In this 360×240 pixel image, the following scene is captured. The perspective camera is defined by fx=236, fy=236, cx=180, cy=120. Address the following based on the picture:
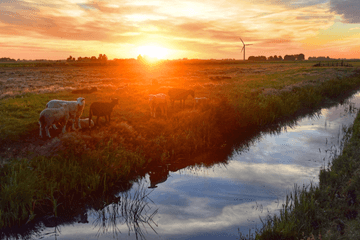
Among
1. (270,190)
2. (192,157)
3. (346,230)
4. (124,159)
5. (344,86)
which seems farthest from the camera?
(344,86)

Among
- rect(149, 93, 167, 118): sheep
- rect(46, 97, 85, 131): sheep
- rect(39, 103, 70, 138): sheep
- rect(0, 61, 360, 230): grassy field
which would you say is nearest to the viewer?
rect(0, 61, 360, 230): grassy field

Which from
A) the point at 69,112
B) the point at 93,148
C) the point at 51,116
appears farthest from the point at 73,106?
the point at 93,148

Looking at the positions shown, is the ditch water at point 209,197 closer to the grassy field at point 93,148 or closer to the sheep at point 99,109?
the grassy field at point 93,148

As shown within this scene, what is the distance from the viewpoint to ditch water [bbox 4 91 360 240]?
7.87m

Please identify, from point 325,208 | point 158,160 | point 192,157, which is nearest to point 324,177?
point 325,208

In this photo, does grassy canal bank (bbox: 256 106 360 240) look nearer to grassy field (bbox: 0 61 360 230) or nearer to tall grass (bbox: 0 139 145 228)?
tall grass (bbox: 0 139 145 228)

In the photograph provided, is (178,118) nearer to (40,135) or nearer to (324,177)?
(40,135)

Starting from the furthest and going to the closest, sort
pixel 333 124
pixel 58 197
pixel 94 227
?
pixel 333 124
pixel 58 197
pixel 94 227

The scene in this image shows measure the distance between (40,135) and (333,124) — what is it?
74.1ft

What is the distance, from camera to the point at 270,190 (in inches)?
410

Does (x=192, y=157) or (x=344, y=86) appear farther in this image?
(x=344, y=86)

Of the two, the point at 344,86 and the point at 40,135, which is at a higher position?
the point at 344,86

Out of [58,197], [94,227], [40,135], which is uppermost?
[40,135]

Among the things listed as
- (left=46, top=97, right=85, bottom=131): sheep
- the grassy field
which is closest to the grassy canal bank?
the grassy field
